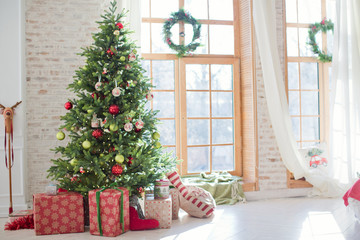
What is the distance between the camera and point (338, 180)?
5727 mm

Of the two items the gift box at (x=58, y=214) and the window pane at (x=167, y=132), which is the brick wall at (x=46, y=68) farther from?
the window pane at (x=167, y=132)

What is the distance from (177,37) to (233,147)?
1867 millimetres

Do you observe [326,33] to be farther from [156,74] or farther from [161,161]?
[161,161]

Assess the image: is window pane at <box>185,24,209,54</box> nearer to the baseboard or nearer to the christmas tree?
the christmas tree

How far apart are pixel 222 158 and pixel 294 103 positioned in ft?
Result: 4.75

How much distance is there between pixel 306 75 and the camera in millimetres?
6219

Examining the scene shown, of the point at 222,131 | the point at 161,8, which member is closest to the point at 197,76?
the point at 222,131

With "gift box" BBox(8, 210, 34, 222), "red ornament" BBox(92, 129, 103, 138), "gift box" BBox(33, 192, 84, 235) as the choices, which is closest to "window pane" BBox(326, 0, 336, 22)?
"red ornament" BBox(92, 129, 103, 138)

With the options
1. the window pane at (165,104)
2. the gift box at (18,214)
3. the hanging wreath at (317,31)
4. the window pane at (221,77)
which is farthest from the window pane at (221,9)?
the gift box at (18,214)

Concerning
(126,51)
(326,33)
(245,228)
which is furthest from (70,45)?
(326,33)

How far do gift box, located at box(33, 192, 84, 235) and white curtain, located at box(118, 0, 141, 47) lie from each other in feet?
7.33

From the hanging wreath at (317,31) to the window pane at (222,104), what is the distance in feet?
5.01

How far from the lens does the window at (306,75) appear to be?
6129 mm

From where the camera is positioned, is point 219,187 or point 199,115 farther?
point 199,115
